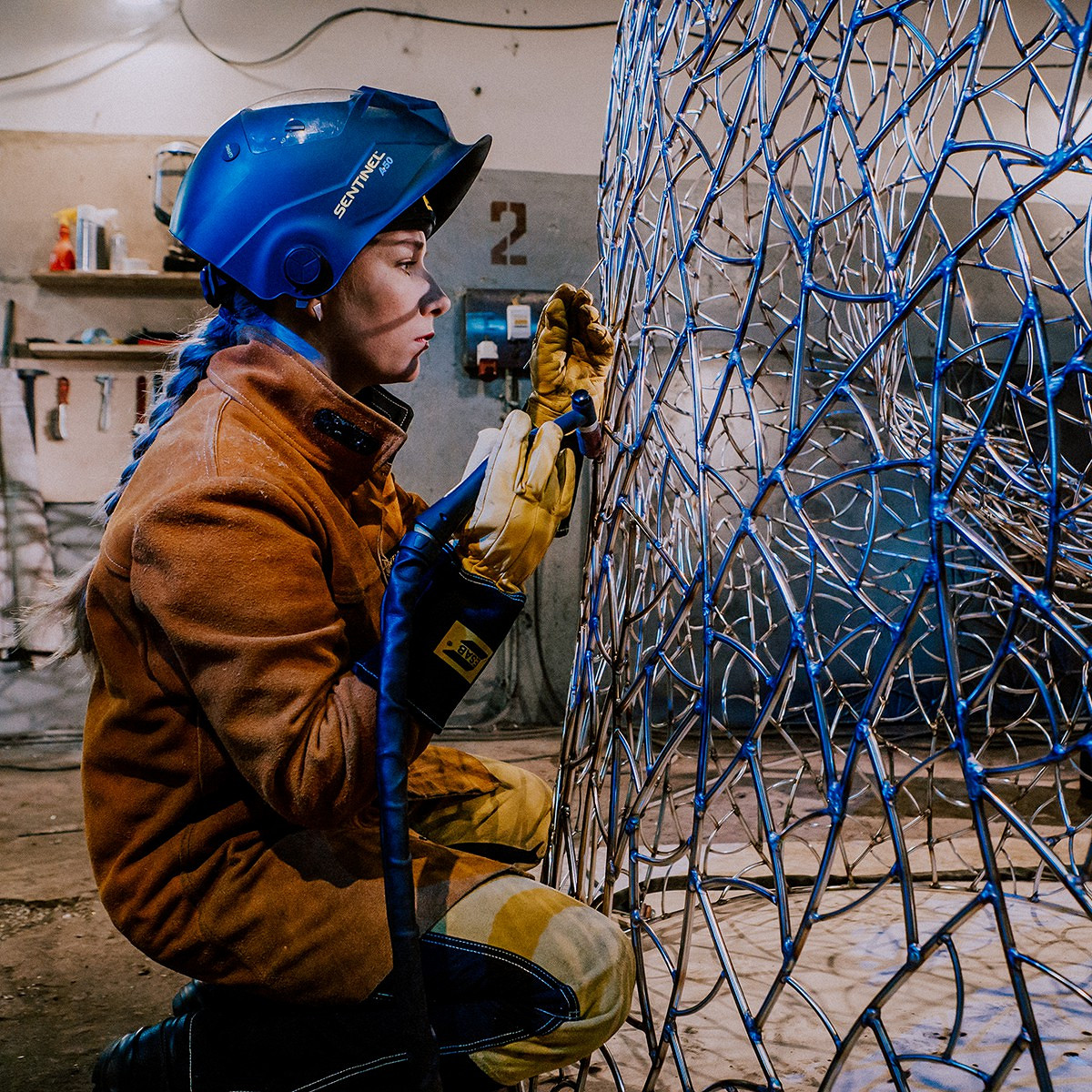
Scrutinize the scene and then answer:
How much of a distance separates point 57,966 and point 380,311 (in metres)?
1.75

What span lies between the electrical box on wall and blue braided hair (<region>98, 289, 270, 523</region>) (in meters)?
3.03

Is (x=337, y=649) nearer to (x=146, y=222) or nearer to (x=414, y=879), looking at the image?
(x=414, y=879)

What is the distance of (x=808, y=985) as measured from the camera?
189 cm

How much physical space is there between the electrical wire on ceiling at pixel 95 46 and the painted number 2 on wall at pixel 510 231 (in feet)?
5.36

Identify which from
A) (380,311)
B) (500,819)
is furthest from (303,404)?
(500,819)

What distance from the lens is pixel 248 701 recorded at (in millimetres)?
1073

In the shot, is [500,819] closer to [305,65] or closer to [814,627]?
[814,627]

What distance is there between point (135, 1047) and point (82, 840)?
1876 millimetres

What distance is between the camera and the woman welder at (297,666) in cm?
110

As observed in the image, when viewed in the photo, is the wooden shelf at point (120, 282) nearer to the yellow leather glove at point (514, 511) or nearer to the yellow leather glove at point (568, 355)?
the yellow leather glove at point (568, 355)

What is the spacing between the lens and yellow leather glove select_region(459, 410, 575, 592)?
3.97 ft

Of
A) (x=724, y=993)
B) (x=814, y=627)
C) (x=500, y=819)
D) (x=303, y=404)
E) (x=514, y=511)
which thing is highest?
(x=303, y=404)

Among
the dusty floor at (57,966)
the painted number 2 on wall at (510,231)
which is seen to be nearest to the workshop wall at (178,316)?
the painted number 2 on wall at (510,231)

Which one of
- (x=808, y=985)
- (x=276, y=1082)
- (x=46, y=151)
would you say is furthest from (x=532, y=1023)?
(x=46, y=151)
